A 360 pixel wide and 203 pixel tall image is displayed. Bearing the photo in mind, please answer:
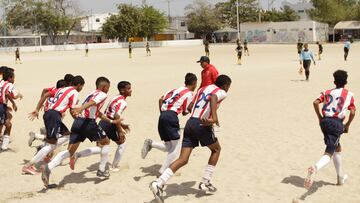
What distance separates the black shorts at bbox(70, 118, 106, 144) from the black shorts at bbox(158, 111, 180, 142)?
967mm

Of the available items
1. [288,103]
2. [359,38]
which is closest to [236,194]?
[288,103]

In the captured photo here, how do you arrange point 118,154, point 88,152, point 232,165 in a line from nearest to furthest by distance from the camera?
point 88,152 < point 118,154 < point 232,165

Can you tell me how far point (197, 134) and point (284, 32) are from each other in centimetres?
7380

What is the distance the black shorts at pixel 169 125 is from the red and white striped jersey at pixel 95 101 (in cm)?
93

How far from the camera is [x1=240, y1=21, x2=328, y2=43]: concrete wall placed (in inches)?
2923

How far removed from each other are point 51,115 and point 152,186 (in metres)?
2.29

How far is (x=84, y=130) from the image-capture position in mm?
7172

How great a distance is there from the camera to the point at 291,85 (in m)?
19.2

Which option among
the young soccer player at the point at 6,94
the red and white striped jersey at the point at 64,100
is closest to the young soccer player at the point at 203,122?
the red and white striped jersey at the point at 64,100

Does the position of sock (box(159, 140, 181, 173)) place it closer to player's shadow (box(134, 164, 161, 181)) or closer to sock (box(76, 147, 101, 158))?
player's shadow (box(134, 164, 161, 181))

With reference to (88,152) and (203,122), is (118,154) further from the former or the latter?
Answer: (203,122)

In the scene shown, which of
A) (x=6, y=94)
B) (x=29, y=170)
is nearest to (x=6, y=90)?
(x=6, y=94)

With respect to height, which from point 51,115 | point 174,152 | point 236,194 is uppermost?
point 51,115

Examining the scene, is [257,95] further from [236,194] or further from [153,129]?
[236,194]
